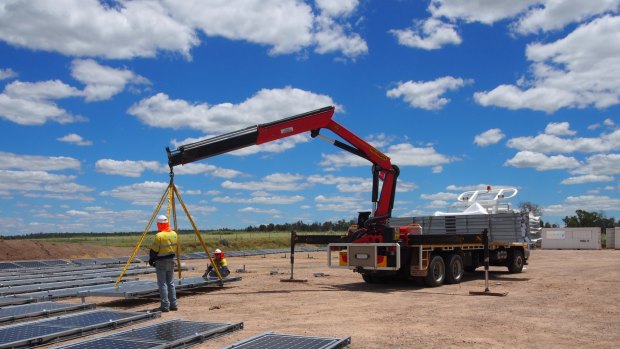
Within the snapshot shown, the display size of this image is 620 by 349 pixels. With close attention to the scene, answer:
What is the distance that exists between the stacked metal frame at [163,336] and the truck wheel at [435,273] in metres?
8.30

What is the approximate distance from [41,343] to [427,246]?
35.6 feet

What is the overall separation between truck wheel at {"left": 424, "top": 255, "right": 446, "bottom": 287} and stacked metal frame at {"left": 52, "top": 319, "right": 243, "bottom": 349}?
27.2ft

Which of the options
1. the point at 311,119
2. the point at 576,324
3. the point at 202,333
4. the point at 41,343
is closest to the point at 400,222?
the point at 311,119

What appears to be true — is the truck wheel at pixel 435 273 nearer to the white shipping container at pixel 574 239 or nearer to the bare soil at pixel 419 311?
the bare soil at pixel 419 311

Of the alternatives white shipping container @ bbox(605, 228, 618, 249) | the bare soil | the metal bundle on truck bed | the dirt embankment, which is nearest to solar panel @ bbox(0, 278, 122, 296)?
the bare soil

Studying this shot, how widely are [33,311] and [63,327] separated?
6.98 feet

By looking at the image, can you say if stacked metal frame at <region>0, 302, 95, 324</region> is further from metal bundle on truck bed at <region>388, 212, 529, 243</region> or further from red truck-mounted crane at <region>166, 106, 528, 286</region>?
metal bundle on truck bed at <region>388, 212, 529, 243</region>

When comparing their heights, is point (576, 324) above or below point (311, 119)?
below

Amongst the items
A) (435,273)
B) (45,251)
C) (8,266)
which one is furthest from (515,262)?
(45,251)

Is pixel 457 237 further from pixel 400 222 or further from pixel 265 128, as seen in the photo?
pixel 265 128

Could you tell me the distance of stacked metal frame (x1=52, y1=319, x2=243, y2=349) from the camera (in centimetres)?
800

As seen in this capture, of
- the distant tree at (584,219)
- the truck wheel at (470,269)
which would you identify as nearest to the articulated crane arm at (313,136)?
the truck wheel at (470,269)

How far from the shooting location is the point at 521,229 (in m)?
18.8

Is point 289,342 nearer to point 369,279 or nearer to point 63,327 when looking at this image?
point 63,327
